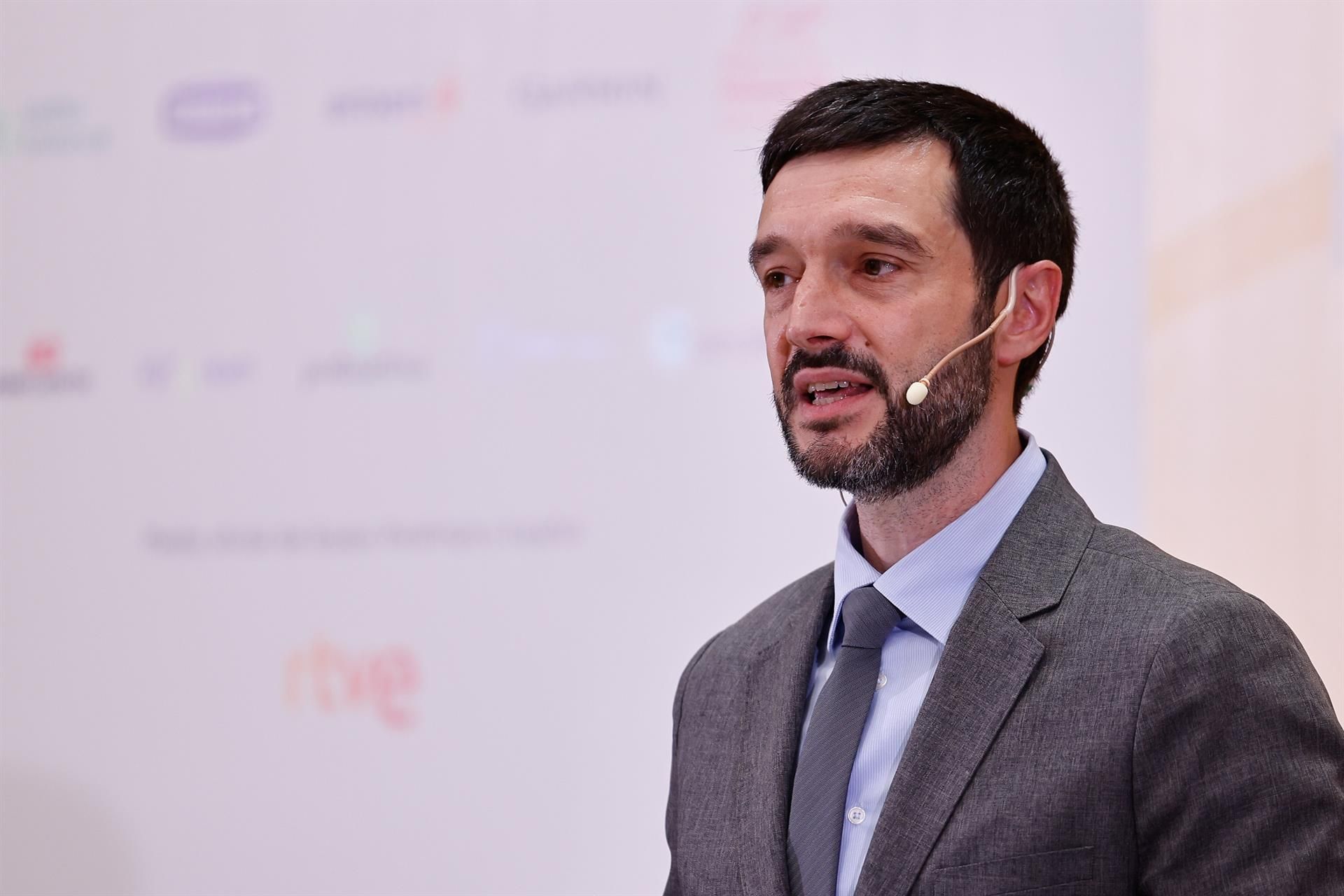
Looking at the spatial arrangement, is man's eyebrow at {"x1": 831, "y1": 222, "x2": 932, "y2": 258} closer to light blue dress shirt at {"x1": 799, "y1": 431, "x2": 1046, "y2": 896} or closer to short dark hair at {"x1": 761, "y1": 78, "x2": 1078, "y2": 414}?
short dark hair at {"x1": 761, "y1": 78, "x2": 1078, "y2": 414}

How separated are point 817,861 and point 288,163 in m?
2.09

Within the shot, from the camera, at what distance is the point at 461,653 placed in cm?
270

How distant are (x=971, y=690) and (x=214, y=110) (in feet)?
7.48

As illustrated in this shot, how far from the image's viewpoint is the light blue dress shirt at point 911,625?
138 cm

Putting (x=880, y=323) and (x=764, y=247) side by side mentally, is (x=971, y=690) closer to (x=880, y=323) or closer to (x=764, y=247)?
(x=880, y=323)

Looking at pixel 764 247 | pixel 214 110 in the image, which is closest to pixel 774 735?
pixel 764 247

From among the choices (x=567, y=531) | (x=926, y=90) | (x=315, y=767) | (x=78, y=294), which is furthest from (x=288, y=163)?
(x=926, y=90)

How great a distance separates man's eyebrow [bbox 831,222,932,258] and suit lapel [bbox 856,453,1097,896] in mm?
337

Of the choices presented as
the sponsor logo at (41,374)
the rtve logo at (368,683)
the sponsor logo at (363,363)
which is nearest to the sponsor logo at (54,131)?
the sponsor logo at (41,374)

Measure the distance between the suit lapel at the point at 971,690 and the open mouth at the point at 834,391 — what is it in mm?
236

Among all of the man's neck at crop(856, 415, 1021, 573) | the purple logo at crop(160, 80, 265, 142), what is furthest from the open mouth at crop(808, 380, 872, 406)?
the purple logo at crop(160, 80, 265, 142)

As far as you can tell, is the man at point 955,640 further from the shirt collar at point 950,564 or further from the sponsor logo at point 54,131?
the sponsor logo at point 54,131

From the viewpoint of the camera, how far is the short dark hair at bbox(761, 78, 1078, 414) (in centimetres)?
153

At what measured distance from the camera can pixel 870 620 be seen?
149 centimetres
